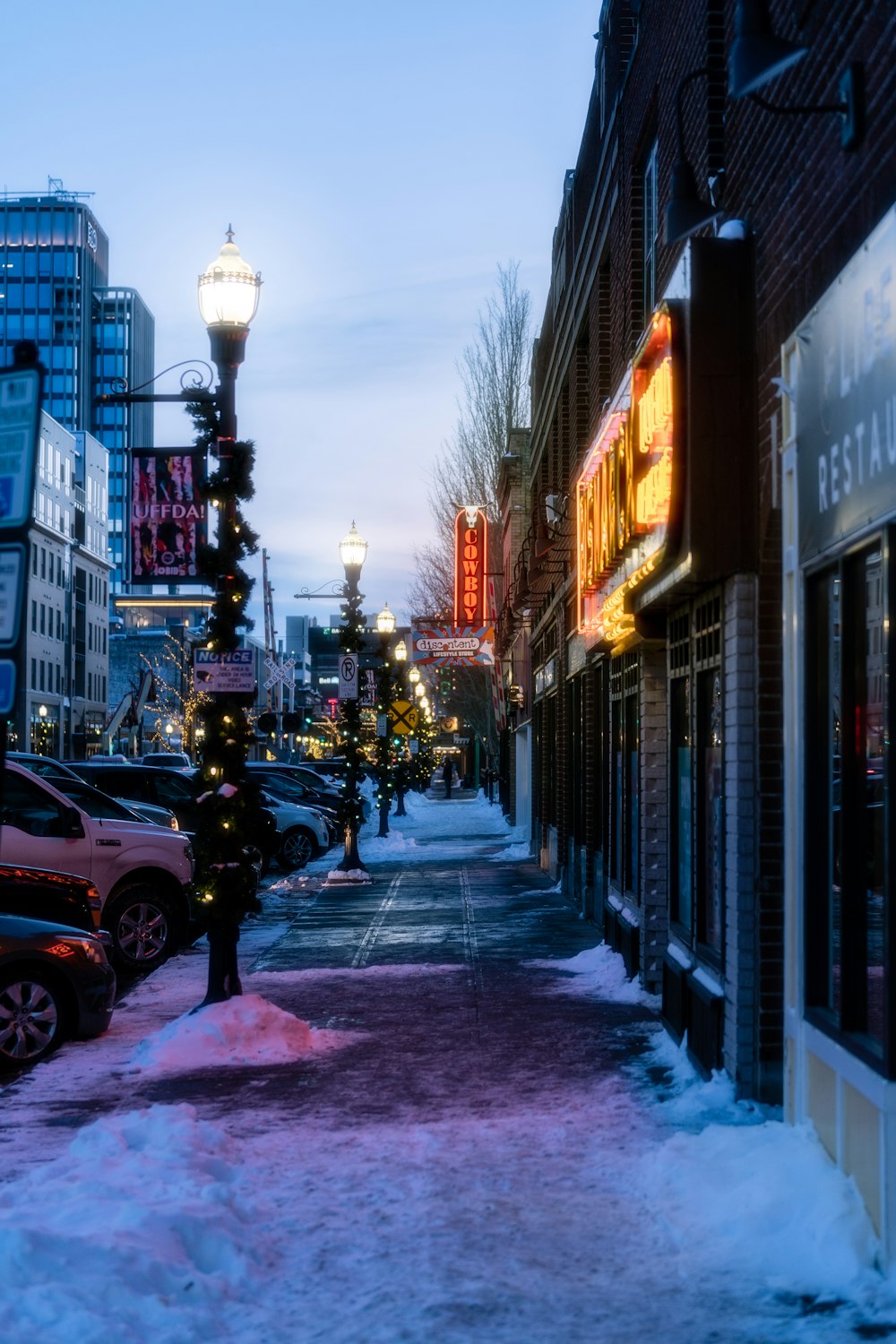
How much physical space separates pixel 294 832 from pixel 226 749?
17423 mm

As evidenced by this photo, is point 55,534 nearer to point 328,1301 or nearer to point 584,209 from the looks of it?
point 584,209

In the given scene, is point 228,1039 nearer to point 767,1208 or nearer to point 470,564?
point 767,1208

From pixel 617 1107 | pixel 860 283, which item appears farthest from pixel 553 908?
pixel 860 283

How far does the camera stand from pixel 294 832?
93.0ft

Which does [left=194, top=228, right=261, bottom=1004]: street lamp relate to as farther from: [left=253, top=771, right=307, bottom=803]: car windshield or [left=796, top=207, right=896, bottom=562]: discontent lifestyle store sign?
[left=253, top=771, right=307, bottom=803]: car windshield

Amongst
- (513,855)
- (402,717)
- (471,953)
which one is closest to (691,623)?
(471,953)

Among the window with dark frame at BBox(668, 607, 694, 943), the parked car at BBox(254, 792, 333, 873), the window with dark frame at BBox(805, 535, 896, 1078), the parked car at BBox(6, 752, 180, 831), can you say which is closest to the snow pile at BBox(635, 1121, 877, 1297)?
the window with dark frame at BBox(805, 535, 896, 1078)

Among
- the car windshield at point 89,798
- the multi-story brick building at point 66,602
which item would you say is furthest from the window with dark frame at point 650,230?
the multi-story brick building at point 66,602

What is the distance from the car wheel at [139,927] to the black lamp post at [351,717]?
882 centimetres

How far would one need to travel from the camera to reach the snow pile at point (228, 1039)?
9.73 meters

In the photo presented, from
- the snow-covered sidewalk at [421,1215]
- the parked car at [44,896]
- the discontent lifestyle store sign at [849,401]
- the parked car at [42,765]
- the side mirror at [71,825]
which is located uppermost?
the discontent lifestyle store sign at [849,401]

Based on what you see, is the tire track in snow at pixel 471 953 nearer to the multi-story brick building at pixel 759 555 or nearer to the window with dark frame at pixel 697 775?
the multi-story brick building at pixel 759 555

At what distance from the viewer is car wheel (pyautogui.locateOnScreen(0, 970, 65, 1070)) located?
9.98m

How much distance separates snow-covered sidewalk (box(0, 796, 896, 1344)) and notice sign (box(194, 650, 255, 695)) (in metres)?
2.59
